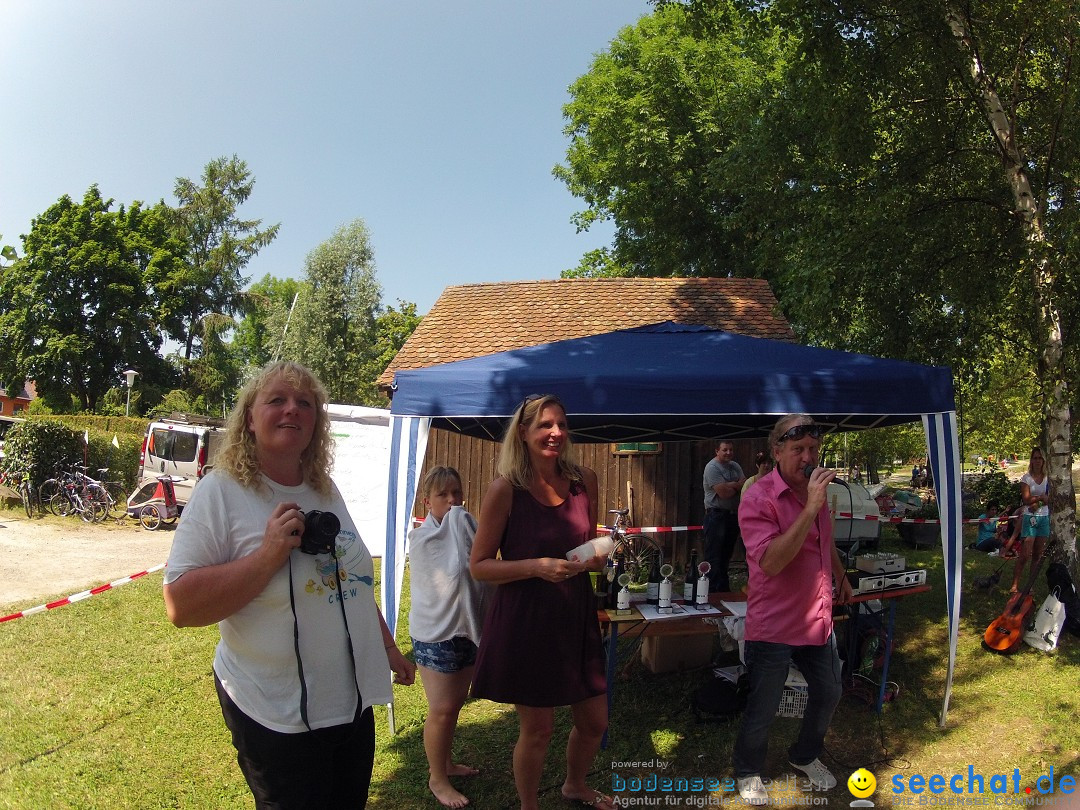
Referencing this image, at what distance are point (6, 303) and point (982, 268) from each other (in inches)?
1462

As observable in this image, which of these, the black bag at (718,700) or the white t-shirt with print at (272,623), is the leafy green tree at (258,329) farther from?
the white t-shirt with print at (272,623)

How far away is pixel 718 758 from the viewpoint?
12.9 ft

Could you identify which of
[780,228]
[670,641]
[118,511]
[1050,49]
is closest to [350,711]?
[670,641]

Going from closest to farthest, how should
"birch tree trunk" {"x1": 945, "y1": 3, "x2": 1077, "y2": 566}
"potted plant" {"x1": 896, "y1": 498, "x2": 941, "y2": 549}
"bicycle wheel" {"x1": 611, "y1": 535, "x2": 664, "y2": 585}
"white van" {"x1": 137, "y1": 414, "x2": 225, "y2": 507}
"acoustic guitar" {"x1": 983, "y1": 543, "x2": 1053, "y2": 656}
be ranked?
"bicycle wheel" {"x1": 611, "y1": 535, "x2": 664, "y2": 585}, "acoustic guitar" {"x1": 983, "y1": 543, "x2": 1053, "y2": 656}, "birch tree trunk" {"x1": 945, "y1": 3, "x2": 1077, "y2": 566}, "potted plant" {"x1": 896, "y1": 498, "x2": 941, "y2": 549}, "white van" {"x1": 137, "y1": 414, "x2": 225, "y2": 507}

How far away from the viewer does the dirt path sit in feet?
27.0

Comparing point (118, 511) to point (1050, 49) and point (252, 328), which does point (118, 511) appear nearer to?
point (1050, 49)

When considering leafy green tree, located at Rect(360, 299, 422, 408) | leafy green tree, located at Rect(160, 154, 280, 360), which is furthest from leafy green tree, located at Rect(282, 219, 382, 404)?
leafy green tree, located at Rect(160, 154, 280, 360)

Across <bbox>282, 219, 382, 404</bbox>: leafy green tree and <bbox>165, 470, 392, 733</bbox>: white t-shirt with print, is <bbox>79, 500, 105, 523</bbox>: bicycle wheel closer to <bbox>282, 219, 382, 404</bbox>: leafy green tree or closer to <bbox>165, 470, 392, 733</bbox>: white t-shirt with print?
<bbox>165, 470, 392, 733</bbox>: white t-shirt with print

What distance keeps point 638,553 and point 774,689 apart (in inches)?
229

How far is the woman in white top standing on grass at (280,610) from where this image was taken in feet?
5.89

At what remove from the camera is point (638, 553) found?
29.6 ft

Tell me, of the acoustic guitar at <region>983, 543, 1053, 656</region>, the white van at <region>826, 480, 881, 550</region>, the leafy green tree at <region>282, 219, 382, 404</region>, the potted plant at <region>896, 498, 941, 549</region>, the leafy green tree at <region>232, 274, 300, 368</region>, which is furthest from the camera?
the leafy green tree at <region>232, 274, 300, 368</region>

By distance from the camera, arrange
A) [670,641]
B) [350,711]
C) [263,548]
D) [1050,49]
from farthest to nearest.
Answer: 1. [1050,49]
2. [670,641]
3. [350,711]
4. [263,548]

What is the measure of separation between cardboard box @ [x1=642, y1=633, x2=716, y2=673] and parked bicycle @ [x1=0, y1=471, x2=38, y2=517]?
13.0m
